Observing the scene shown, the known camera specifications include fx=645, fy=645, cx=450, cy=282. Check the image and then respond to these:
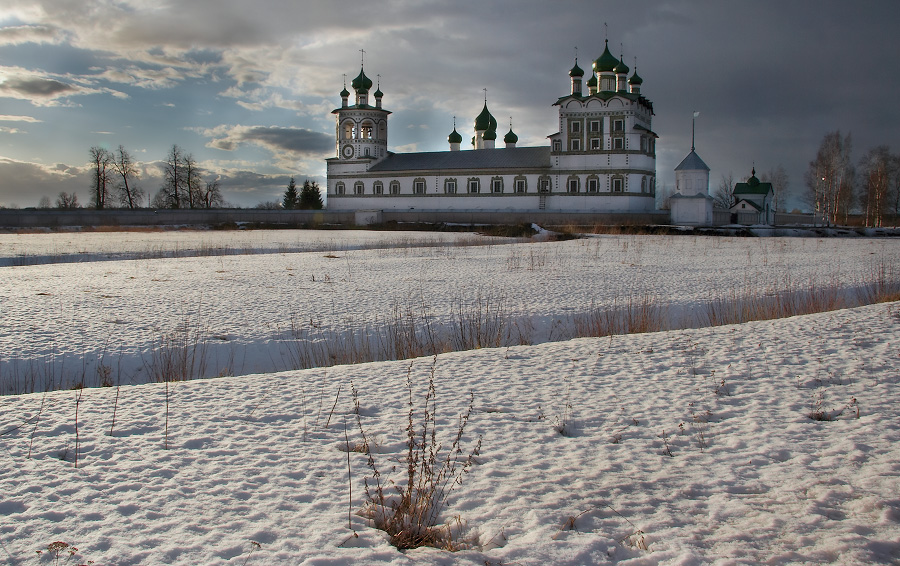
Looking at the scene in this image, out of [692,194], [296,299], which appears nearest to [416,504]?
[296,299]

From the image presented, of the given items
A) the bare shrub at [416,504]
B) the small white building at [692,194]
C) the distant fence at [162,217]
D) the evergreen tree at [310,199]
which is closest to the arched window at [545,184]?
the small white building at [692,194]

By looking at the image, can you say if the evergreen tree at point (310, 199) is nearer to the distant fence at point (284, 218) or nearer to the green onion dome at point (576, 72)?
the distant fence at point (284, 218)

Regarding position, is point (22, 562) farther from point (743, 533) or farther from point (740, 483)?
point (740, 483)

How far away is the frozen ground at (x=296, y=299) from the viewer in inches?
277

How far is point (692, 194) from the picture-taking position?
151ft

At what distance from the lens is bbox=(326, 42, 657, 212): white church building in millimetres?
50375

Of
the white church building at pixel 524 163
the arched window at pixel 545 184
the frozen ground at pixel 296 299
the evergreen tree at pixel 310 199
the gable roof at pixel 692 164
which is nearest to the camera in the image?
the frozen ground at pixel 296 299

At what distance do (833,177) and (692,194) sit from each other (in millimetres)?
13266

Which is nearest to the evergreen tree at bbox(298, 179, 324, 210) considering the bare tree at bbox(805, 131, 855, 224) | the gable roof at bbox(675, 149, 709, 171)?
the gable roof at bbox(675, 149, 709, 171)

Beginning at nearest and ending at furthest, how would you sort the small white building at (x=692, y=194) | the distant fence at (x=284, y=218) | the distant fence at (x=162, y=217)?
1. the distant fence at (x=162, y=217)
2. the distant fence at (x=284, y=218)
3. the small white building at (x=692, y=194)

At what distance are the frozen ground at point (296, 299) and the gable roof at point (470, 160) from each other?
3754 centimetres

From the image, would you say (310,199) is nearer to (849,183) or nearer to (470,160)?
(470,160)

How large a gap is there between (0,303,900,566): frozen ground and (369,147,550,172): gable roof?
48.9m

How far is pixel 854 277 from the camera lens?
12.9 m
